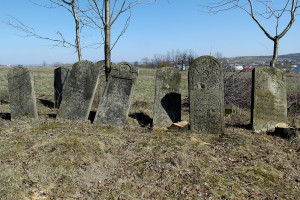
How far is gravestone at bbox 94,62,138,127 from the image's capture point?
6289mm

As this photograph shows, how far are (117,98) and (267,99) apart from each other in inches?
148

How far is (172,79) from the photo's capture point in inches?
262

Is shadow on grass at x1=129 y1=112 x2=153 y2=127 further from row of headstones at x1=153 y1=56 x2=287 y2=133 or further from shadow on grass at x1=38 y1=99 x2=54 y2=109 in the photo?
shadow on grass at x1=38 y1=99 x2=54 y2=109

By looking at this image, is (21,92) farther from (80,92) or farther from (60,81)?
(60,81)

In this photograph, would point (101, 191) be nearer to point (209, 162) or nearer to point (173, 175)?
point (173, 175)

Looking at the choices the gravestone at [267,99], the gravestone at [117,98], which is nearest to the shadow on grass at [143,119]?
the gravestone at [117,98]

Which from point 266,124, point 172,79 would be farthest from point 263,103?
point 172,79

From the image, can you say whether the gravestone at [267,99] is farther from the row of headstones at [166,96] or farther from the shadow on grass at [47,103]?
the shadow on grass at [47,103]

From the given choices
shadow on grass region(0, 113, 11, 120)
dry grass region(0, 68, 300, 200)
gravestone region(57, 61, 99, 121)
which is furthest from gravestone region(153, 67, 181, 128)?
shadow on grass region(0, 113, 11, 120)

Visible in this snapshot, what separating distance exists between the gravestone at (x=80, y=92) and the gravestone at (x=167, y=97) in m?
1.69

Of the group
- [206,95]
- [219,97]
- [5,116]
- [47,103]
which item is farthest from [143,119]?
[47,103]

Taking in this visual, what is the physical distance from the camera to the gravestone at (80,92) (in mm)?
6477

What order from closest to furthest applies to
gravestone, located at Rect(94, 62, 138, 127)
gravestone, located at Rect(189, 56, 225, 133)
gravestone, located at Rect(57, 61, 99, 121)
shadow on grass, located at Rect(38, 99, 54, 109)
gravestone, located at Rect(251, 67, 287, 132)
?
gravestone, located at Rect(189, 56, 225, 133), gravestone, located at Rect(251, 67, 287, 132), gravestone, located at Rect(94, 62, 138, 127), gravestone, located at Rect(57, 61, 99, 121), shadow on grass, located at Rect(38, 99, 54, 109)

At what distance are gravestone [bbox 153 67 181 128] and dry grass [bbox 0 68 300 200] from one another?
3.03 ft
